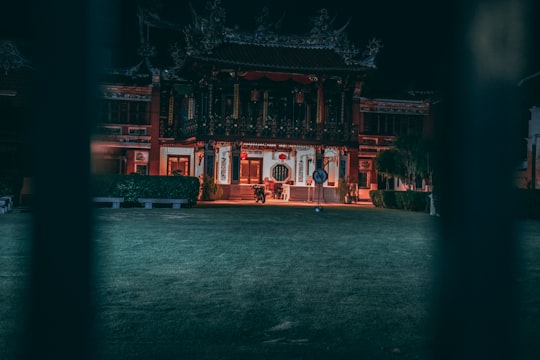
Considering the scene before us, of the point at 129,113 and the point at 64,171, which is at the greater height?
the point at 129,113

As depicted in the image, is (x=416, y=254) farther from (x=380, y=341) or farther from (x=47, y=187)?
(x=47, y=187)

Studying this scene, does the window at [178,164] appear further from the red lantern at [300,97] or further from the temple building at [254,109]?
the red lantern at [300,97]

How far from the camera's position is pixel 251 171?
93.6 feet

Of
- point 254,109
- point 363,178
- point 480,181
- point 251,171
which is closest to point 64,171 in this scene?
point 480,181

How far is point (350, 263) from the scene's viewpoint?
22.2 feet

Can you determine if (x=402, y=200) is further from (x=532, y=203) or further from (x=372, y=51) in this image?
(x=372, y=51)

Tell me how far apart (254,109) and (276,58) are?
265 centimetres

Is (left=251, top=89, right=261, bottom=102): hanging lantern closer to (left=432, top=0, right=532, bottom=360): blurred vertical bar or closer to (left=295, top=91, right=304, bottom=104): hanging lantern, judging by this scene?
(left=295, top=91, right=304, bottom=104): hanging lantern

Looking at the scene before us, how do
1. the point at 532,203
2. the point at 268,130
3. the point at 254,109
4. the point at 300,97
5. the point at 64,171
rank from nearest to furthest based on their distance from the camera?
the point at 64,171, the point at 532,203, the point at 268,130, the point at 300,97, the point at 254,109

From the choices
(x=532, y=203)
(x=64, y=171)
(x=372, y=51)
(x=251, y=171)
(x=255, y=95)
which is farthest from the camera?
(x=251, y=171)

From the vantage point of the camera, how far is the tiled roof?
82.6 ft

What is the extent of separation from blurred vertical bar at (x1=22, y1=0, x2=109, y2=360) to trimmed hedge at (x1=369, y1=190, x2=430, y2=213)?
1925 centimetres

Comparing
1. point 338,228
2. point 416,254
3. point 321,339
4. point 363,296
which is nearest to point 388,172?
point 338,228

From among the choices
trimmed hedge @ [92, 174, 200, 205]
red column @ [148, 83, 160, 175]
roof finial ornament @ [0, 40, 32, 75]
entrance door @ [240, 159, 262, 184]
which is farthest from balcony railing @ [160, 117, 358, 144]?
roof finial ornament @ [0, 40, 32, 75]
